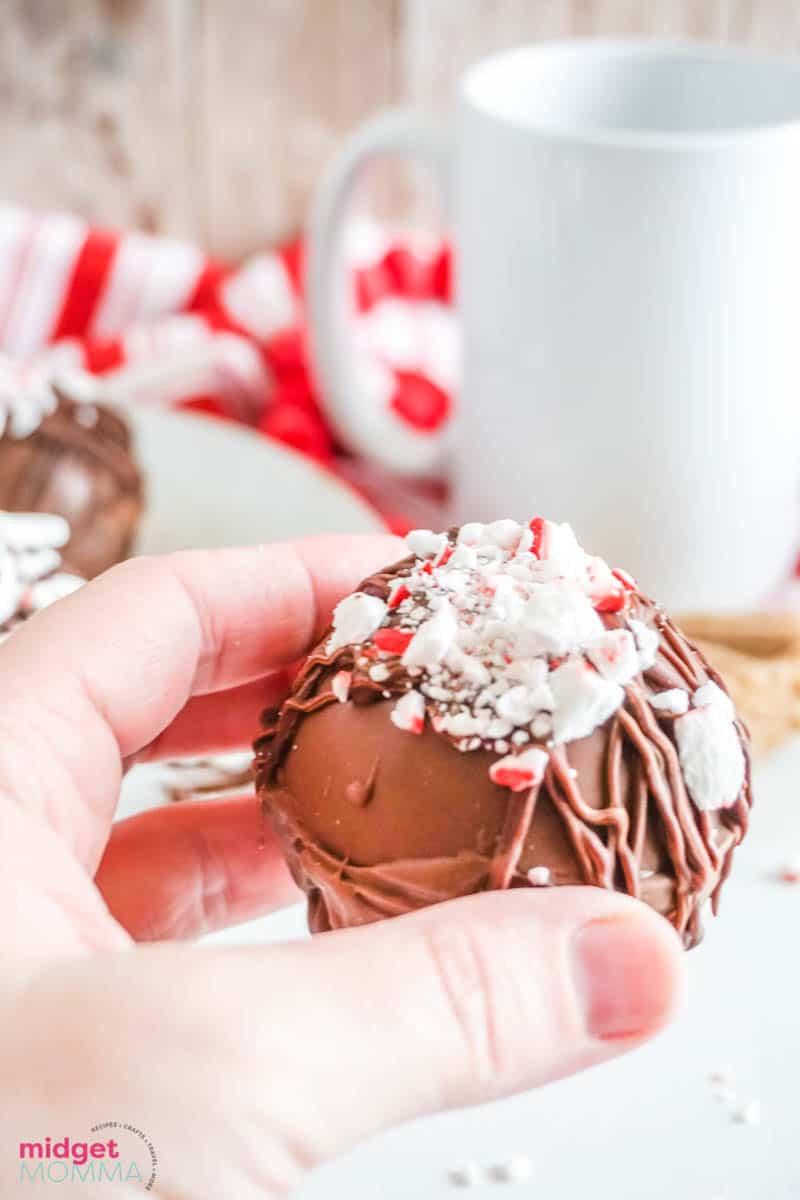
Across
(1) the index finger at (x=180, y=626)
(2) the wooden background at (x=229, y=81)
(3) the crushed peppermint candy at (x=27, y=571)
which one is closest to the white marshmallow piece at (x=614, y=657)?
(1) the index finger at (x=180, y=626)

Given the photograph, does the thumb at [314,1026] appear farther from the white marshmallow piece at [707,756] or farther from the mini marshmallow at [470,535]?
the mini marshmallow at [470,535]

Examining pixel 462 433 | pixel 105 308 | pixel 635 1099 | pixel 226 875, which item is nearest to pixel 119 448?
pixel 462 433

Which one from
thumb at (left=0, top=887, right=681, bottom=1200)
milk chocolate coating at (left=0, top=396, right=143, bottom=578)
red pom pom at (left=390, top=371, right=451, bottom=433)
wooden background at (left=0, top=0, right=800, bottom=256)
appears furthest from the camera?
wooden background at (left=0, top=0, right=800, bottom=256)

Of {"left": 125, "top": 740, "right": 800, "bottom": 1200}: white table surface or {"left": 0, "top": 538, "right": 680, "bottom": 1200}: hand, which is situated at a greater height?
{"left": 0, "top": 538, "right": 680, "bottom": 1200}: hand

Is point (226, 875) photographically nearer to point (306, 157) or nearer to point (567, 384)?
point (567, 384)

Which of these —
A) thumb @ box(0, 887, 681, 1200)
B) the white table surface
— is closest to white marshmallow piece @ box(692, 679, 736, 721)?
thumb @ box(0, 887, 681, 1200)

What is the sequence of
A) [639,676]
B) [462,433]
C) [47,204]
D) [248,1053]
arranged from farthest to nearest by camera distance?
[47,204]
[462,433]
[639,676]
[248,1053]

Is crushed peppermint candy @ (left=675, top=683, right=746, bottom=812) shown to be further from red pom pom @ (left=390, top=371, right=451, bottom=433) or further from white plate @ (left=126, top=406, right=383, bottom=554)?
red pom pom @ (left=390, top=371, right=451, bottom=433)
